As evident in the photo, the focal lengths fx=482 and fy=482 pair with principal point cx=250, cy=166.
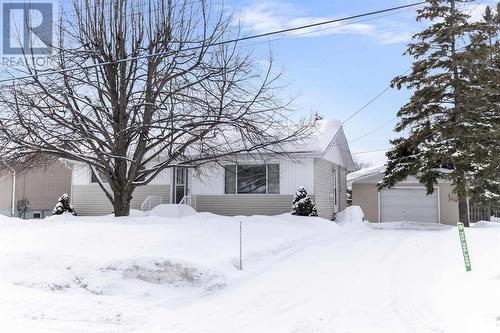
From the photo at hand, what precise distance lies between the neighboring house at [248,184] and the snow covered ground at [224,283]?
6961 mm

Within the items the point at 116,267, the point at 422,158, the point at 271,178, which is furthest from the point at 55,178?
the point at 116,267

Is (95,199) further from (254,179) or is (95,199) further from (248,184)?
(254,179)

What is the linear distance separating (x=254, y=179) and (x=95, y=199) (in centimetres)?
879

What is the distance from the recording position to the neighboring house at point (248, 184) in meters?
21.1

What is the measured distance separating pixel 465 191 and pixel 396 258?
38.3ft

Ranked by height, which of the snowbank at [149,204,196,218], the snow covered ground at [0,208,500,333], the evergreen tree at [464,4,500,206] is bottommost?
the snow covered ground at [0,208,500,333]

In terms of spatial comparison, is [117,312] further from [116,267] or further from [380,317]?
[380,317]

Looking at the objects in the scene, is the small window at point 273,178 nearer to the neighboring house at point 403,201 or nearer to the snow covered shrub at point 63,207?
the neighboring house at point 403,201

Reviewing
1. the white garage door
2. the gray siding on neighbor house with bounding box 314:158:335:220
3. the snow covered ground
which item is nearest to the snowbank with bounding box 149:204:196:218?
the gray siding on neighbor house with bounding box 314:158:335:220

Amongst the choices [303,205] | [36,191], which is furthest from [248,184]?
[36,191]

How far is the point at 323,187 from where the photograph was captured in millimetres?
23016

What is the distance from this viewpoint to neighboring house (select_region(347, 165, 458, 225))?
28125 millimetres

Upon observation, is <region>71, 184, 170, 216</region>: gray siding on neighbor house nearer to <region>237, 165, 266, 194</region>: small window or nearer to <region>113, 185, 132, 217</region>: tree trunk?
<region>237, 165, 266, 194</region>: small window

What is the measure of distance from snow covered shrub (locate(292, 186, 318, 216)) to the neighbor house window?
1575 mm
